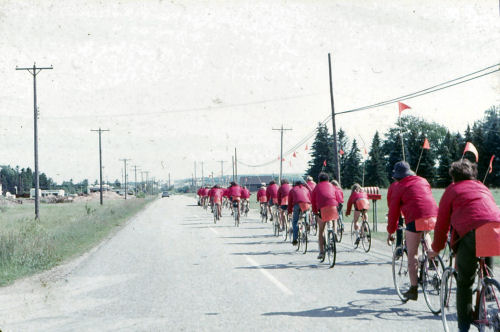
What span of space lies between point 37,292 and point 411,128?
110 meters

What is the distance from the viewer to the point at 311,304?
687cm

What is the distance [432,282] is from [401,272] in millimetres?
771

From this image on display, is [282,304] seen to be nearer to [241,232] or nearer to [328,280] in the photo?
[328,280]

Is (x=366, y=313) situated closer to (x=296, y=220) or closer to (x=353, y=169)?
(x=296, y=220)

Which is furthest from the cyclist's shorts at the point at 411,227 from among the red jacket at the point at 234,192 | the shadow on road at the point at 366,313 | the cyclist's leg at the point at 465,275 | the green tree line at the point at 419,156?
the green tree line at the point at 419,156

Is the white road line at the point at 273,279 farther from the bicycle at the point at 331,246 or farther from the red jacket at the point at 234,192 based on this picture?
the red jacket at the point at 234,192

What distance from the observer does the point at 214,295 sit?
7.59m

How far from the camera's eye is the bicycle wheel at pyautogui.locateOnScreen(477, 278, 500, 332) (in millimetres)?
4312

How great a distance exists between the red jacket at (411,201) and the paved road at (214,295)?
124 centimetres

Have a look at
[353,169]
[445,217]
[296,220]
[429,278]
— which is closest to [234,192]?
[296,220]

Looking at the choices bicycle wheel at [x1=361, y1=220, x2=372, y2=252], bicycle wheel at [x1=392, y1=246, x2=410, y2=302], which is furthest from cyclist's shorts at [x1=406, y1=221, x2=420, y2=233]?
bicycle wheel at [x1=361, y1=220, x2=372, y2=252]

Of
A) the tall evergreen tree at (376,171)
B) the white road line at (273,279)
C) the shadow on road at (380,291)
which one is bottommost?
the shadow on road at (380,291)

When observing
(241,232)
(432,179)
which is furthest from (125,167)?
(241,232)

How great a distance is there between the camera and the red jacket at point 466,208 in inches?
176
